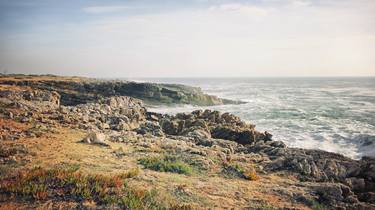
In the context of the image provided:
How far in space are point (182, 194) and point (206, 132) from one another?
40.5 feet

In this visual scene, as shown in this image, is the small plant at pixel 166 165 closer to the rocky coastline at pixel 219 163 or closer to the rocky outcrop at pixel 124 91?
the rocky coastline at pixel 219 163

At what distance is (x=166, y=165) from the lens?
11711 mm

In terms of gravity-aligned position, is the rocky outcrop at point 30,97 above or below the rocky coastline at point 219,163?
above

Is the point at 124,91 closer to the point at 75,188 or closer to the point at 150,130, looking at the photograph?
the point at 150,130

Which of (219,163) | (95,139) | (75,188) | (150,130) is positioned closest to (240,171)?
(219,163)

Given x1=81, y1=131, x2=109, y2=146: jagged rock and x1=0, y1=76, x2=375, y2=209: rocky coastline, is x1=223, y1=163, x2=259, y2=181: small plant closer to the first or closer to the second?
x1=0, y1=76, x2=375, y2=209: rocky coastline

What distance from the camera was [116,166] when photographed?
11.2 meters

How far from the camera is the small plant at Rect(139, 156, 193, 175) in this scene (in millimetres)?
11518

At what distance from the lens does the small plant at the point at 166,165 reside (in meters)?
11.5

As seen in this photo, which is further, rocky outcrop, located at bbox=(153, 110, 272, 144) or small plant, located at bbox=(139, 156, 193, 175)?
rocky outcrop, located at bbox=(153, 110, 272, 144)

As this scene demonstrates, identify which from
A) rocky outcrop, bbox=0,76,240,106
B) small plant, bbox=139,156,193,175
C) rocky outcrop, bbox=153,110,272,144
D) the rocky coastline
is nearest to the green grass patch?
the rocky coastline

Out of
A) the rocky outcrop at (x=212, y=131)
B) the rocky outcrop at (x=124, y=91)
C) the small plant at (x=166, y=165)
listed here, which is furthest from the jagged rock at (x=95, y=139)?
the rocky outcrop at (x=124, y=91)

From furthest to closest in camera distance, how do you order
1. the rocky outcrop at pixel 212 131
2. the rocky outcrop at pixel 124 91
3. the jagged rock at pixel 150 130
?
the rocky outcrop at pixel 124 91 → the rocky outcrop at pixel 212 131 → the jagged rock at pixel 150 130

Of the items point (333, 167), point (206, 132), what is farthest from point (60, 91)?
point (333, 167)
